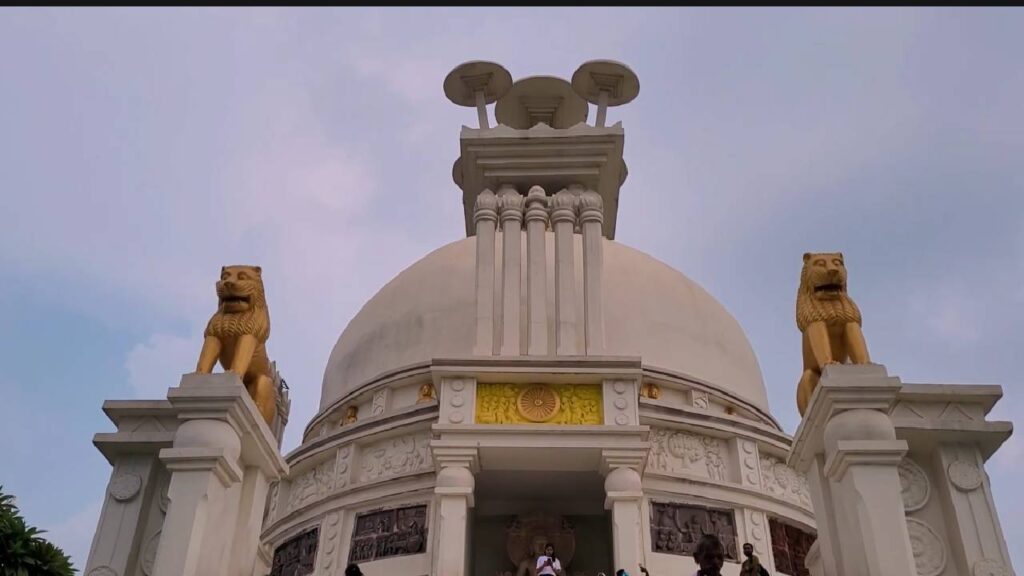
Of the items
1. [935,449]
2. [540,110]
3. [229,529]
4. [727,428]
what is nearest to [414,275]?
[540,110]

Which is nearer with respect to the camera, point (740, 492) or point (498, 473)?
point (498, 473)

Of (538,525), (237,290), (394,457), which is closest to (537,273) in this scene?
(538,525)

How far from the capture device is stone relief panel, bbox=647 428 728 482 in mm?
18609

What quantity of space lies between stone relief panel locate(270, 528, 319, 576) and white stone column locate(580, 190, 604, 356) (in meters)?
7.58

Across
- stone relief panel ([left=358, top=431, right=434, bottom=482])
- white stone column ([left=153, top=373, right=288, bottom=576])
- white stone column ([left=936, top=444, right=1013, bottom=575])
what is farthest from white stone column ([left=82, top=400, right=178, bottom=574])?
white stone column ([left=936, top=444, right=1013, bottom=575])

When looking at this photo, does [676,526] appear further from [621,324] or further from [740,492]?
[621,324]

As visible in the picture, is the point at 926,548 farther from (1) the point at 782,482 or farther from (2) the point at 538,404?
(1) the point at 782,482

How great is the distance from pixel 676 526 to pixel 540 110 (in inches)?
396

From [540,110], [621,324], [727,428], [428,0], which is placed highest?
[540,110]

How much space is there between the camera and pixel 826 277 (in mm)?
11828

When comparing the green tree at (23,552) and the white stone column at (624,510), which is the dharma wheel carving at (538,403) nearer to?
the white stone column at (624,510)

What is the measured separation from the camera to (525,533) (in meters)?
15.7

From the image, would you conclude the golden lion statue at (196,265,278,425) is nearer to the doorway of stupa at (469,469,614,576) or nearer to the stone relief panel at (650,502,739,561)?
the doorway of stupa at (469,469,614,576)

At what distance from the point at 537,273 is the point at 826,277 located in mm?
6304
